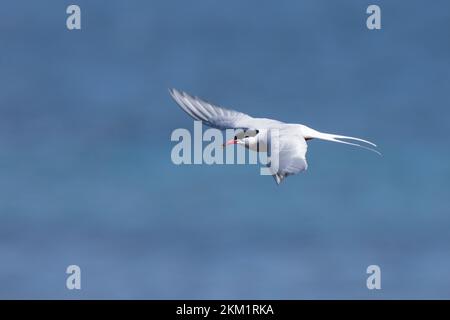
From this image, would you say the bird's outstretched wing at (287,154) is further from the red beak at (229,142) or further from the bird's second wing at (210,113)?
the bird's second wing at (210,113)

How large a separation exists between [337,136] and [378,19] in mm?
3205

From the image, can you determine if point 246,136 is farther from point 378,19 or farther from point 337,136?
point 378,19

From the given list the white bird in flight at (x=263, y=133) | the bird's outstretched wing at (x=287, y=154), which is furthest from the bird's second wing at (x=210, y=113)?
the bird's outstretched wing at (x=287, y=154)

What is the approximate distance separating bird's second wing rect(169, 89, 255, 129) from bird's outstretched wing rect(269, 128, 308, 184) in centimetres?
247

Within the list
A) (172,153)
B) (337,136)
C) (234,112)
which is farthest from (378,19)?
(172,153)

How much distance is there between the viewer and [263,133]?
80.1 ft

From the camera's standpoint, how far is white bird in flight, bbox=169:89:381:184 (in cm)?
2039

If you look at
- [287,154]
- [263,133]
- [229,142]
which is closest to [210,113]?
[229,142]

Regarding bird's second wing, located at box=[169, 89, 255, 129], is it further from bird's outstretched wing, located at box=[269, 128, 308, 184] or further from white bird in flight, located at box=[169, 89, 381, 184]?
bird's outstretched wing, located at box=[269, 128, 308, 184]

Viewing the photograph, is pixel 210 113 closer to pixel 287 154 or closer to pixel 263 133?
pixel 263 133

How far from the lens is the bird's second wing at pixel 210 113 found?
25.9m

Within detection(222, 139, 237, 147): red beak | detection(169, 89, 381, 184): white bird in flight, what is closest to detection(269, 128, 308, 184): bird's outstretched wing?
detection(169, 89, 381, 184): white bird in flight

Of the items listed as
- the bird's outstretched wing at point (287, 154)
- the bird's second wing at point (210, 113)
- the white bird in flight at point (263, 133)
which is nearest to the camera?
the bird's outstretched wing at point (287, 154)

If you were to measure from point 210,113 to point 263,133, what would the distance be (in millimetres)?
2352
